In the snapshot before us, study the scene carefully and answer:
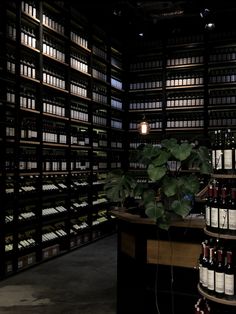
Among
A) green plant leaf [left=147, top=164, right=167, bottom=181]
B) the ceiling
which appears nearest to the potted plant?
green plant leaf [left=147, top=164, right=167, bottom=181]

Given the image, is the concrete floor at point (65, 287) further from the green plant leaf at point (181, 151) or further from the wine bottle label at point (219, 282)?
the green plant leaf at point (181, 151)

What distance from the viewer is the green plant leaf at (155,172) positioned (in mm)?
3449

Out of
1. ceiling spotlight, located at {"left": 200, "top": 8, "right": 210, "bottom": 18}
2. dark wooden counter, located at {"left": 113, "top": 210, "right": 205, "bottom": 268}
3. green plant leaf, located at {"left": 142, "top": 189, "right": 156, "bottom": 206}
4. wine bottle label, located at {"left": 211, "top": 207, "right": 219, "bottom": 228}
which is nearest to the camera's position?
wine bottle label, located at {"left": 211, "top": 207, "right": 219, "bottom": 228}

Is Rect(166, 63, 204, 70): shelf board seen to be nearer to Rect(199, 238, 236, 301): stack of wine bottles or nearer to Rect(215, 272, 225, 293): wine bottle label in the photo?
Rect(199, 238, 236, 301): stack of wine bottles

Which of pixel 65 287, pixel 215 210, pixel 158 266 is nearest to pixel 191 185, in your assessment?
pixel 215 210

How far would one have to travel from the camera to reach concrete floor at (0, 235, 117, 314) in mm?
4156

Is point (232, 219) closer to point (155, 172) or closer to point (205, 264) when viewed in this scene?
point (205, 264)

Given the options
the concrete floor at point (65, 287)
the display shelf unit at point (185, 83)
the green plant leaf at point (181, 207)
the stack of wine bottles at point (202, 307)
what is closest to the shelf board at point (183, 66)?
the display shelf unit at point (185, 83)

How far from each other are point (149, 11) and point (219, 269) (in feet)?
15.9

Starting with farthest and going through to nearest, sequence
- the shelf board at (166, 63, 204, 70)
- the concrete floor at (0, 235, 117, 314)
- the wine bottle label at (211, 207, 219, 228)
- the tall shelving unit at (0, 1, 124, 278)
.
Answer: the shelf board at (166, 63, 204, 70) → the tall shelving unit at (0, 1, 124, 278) → the concrete floor at (0, 235, 117, 314) → the wine bottle label at (211, 207, 219, 228)

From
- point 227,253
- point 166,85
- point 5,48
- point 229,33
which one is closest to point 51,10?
point 5,48

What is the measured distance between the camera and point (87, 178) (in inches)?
294

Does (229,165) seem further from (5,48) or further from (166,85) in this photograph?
(166,85)

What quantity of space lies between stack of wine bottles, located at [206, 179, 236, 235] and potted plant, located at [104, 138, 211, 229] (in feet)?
1.14
